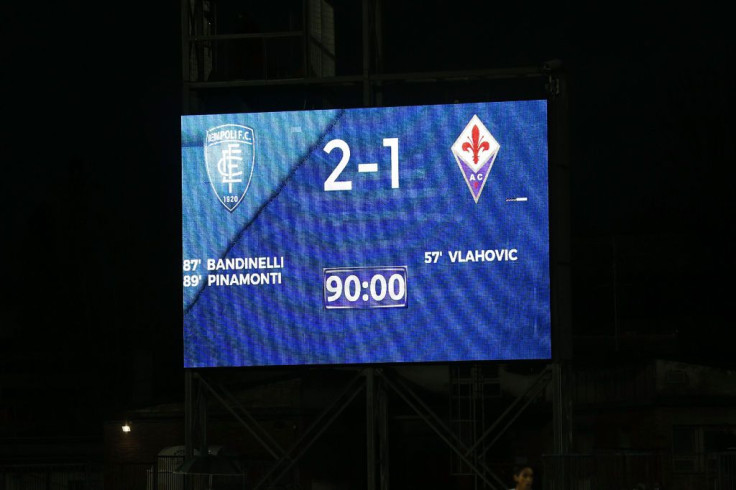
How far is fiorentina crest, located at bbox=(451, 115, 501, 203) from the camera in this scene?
63.1ft

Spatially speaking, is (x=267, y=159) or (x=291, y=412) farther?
(x=291, y=412)

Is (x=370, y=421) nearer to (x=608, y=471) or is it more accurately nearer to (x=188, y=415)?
(x=188, y=415)

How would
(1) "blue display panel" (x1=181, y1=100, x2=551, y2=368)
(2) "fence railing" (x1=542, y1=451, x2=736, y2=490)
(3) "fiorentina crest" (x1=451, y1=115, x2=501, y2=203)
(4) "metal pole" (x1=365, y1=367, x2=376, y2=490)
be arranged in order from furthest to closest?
(4) "metal pole" (x1=365, y1=367, x2=376, y2=490), (3) "fiorentina crest" (x1=451, y1=115, x2=501, y2=203), (1) "blue display panel" (x1=181, y1=100, x2=551, y2=368), (2) "fence railing" (x1=542, y1=451, x2=736, y2=490)

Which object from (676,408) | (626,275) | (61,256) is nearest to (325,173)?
(676,408)

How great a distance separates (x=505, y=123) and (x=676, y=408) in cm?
1521

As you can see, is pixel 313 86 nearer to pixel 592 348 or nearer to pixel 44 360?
pixel 592 348

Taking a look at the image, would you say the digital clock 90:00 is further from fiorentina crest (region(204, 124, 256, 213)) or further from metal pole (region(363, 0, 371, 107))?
metal pole (region(363, 0, 371, 107))

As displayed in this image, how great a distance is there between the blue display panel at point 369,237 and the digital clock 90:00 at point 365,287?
0.02 m

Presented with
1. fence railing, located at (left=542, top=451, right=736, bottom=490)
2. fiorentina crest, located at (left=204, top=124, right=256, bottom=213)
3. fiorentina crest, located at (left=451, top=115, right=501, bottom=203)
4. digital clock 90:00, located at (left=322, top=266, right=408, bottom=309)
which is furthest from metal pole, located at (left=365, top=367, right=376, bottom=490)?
fiorentina crest, located at (left=204, top=124, right=256, bottom=213)

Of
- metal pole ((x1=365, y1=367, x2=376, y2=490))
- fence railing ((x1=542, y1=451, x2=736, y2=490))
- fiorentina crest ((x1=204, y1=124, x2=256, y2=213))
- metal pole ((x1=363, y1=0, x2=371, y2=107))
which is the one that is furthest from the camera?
metal pole ((x1=363, y1=0, x2=371, y2=107))

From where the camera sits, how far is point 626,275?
55938mm

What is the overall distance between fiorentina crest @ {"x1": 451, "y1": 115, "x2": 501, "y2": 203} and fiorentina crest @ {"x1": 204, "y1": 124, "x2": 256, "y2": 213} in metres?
2.96

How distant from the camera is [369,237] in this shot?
63.8 feet

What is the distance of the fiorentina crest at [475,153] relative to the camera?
19234 mm
